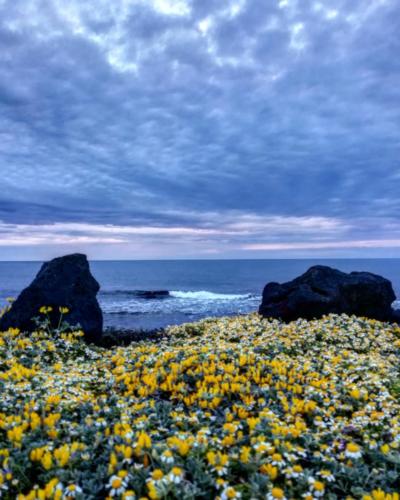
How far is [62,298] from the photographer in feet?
45.1

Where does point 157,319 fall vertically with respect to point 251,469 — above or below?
below

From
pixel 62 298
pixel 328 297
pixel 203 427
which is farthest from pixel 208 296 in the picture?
pixel 203 427

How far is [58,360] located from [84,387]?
295 cm

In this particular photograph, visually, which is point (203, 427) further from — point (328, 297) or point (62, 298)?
point (328, 297)

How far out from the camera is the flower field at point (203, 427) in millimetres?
4070

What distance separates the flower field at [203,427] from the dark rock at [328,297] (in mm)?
7034

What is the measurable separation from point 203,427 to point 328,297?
42.7 feet

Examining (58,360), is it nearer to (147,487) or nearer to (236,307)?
(147,487)

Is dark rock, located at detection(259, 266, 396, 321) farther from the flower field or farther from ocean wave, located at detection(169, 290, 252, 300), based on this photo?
ocean wave, located at detection(169, 290, 252, 300)

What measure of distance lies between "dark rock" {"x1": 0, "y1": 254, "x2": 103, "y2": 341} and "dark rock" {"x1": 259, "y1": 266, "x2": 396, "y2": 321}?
329 inches

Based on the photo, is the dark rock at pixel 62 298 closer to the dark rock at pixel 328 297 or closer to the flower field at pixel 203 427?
the flower field at pixel 203 427

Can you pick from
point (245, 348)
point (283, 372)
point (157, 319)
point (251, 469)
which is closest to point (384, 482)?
point (251, 469)

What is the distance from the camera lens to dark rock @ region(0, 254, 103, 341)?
13055 mm

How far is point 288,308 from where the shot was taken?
1680 centimetres
